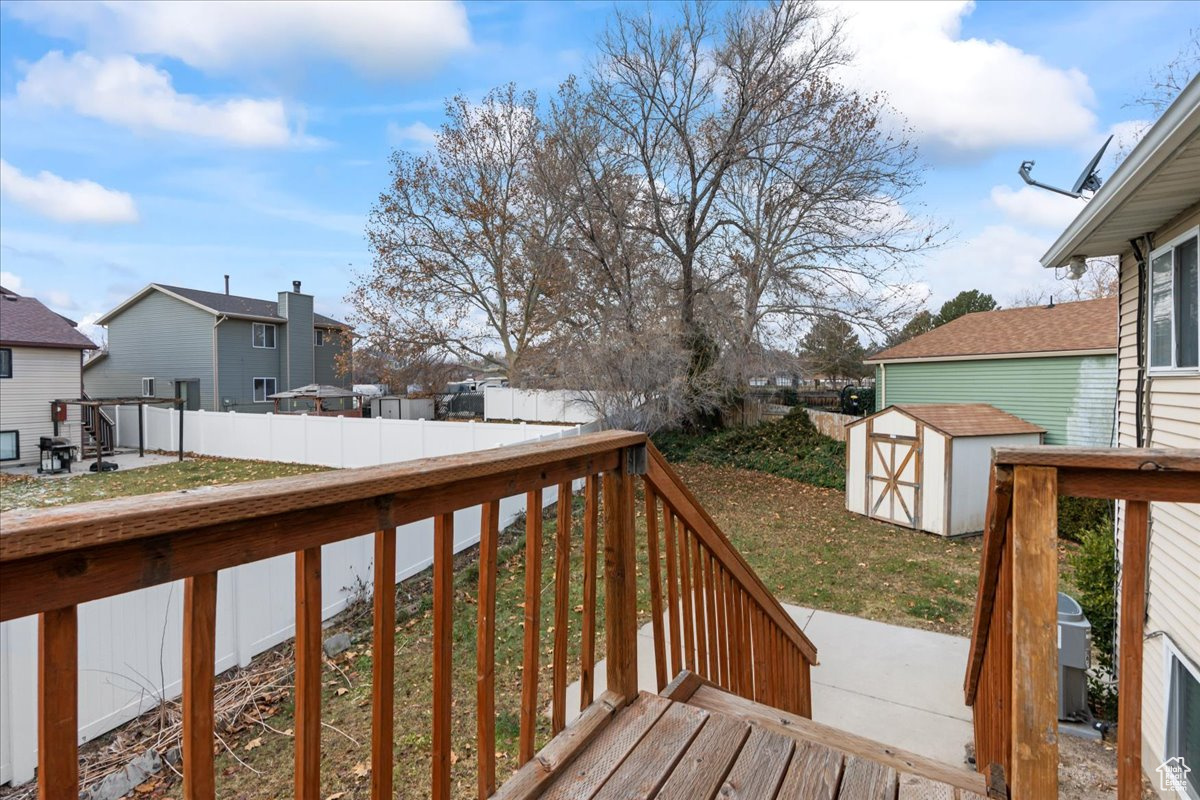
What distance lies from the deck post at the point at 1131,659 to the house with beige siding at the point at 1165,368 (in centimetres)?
286

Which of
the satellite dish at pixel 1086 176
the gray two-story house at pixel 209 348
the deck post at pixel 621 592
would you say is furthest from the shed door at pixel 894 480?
the gray two-story house at pixel 209 348

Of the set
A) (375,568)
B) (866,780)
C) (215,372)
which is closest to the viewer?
(375,568)

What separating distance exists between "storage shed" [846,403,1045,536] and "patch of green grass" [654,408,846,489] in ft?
6.38

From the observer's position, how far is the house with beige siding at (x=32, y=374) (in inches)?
552

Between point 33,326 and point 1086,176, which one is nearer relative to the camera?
point 1086,176

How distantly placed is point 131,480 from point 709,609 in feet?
43.2

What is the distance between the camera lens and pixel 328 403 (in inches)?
898

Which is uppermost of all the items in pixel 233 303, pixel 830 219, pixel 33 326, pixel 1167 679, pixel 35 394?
pixel 830 219

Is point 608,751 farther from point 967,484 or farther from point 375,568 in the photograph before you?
point 967,484

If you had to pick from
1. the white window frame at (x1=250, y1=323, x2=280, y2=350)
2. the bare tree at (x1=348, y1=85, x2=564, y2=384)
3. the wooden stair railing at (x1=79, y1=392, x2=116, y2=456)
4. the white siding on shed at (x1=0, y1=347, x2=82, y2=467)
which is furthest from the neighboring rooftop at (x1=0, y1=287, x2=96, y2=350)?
the bare tree at (x1=348, y1=85, x2=564, y2=384)

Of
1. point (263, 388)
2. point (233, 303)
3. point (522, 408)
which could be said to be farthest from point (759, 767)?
point (233, 303)

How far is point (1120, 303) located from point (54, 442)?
64.1 feet

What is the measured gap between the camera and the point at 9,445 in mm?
14062

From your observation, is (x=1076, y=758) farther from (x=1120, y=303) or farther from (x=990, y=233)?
(x=990, y=233)
